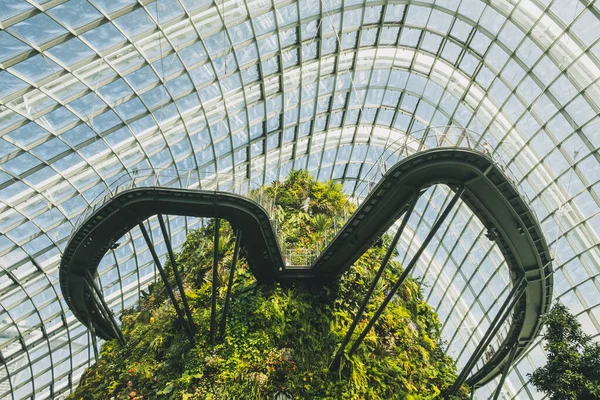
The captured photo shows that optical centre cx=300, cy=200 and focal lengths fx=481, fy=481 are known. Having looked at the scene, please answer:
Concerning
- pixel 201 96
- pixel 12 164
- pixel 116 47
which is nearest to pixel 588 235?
pixel 201 96

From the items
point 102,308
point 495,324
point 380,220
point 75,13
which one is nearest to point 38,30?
point 75,13

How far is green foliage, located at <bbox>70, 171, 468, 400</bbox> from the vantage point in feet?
59.0

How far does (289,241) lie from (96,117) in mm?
11493

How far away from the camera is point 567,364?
57.5 ft

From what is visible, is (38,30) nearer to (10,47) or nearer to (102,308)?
(10,47)

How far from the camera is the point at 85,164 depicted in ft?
83.8

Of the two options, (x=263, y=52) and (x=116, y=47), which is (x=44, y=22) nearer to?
(x=116, y=47)

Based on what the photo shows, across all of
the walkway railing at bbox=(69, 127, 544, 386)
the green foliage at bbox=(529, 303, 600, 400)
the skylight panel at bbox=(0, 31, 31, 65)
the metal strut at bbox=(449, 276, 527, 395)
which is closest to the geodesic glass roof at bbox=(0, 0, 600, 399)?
the skylight panel at bbox=(0, 31, 31, 65)

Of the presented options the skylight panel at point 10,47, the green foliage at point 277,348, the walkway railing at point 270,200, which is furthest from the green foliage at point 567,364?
the skylight panel at point 10,47

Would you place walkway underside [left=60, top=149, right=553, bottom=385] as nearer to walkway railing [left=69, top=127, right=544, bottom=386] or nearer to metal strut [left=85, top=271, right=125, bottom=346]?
metal strut [left=85, top=271, right=125, bottom=346]

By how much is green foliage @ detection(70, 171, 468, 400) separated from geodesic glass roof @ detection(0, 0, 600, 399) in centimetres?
574

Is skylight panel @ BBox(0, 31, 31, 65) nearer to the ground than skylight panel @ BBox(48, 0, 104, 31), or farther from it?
nearer to the ground

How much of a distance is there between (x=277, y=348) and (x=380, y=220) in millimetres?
6612

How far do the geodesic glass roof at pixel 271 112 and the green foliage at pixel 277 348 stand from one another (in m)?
5.74
